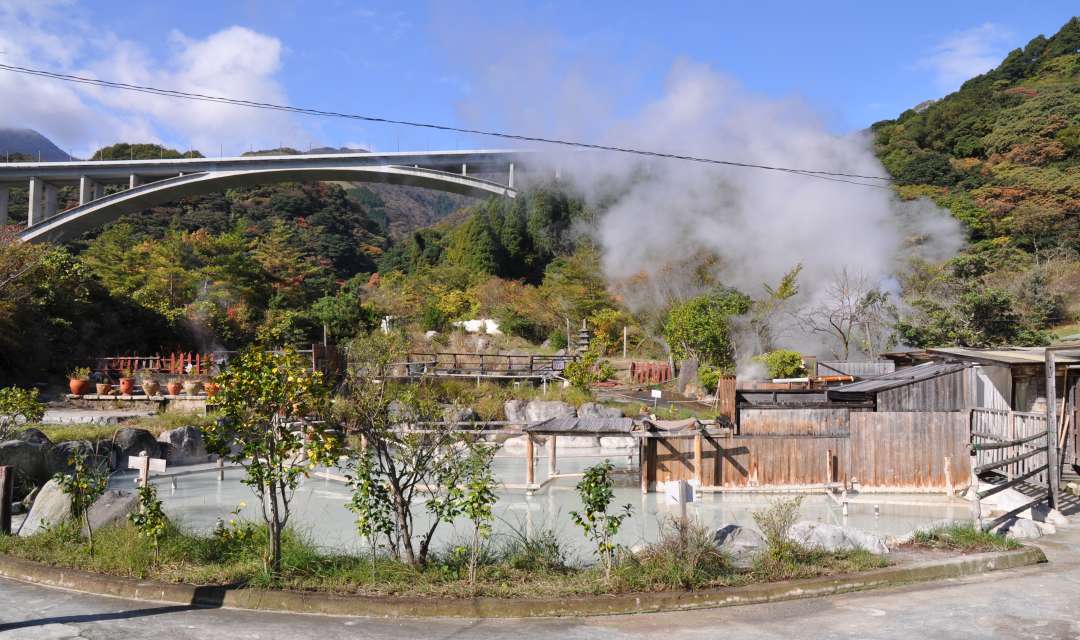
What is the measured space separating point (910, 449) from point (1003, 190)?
33143 millimetres

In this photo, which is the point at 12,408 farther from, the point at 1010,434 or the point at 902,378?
the point at 1010,434

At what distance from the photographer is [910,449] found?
15289mm

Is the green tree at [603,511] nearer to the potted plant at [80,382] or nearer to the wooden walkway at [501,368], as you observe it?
the wooden walkway at [501,368]

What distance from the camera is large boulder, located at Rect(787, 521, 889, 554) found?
862 centimetres

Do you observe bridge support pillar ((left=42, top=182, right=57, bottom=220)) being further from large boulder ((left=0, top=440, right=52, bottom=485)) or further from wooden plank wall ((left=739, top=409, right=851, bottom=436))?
wooden plank wall ((left=739, top=409, right=851, bottom=436))

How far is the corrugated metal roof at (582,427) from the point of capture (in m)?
16.9

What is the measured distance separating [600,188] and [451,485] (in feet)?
Result: 147

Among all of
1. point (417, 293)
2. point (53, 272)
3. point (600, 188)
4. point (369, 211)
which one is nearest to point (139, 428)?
point (53, 272)

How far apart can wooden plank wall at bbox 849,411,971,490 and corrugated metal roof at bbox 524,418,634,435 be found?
14.7ft

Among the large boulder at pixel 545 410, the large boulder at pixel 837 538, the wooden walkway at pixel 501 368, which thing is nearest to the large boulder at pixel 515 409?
the large boulder at pixel 545 410

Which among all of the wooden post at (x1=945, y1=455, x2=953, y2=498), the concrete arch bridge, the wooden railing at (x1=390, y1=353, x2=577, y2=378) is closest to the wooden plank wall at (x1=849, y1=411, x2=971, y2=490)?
the wooden post at (x1=945, y1=455, x2=953, y2=498)

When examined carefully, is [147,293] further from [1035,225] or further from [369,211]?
[369,211]

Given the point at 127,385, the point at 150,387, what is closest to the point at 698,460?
the point at 150,387

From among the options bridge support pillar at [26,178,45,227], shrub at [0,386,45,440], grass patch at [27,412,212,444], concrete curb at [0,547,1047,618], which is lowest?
concrete curb at [0,547,1047,618]
